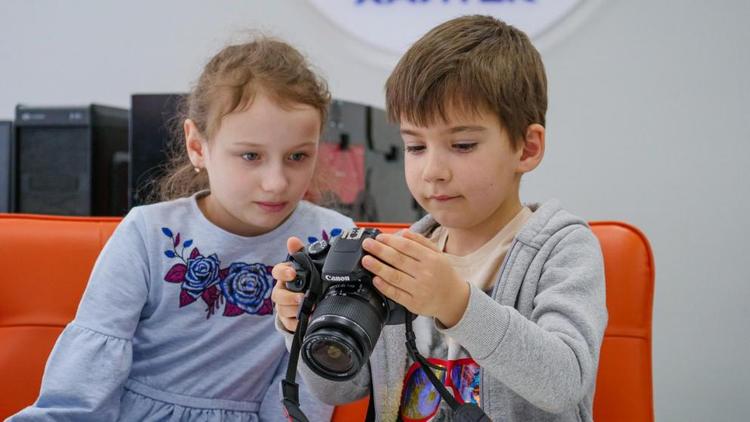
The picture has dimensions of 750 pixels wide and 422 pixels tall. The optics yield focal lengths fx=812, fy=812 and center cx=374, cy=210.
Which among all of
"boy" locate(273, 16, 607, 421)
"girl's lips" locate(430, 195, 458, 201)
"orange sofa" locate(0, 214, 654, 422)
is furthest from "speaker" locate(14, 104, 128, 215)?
"girl's lips" locate(430, 195, 458, 201)

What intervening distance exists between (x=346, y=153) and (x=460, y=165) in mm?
858

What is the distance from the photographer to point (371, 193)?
69.6 inches

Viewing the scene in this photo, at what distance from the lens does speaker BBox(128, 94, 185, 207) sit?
167cm

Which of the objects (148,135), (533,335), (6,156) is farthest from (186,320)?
(6,156)

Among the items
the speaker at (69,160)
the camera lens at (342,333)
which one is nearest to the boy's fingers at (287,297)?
the camera lens at (342,333)

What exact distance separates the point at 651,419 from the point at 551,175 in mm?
1296

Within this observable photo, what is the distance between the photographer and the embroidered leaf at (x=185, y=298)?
44.0 inches

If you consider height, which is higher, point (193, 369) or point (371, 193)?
point (371, 193)

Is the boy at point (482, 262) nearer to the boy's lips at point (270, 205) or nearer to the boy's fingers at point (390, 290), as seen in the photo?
the boy's fingers at point (390, 290)

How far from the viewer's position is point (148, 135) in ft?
5.51

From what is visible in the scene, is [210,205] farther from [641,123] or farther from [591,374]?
[641,123]

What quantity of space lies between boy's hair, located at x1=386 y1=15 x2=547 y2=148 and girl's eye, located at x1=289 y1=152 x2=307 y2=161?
0.65 ft

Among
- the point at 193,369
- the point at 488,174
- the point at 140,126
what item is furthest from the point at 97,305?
the point at 140,126

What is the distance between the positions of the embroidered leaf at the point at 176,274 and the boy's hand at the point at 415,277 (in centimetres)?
46
